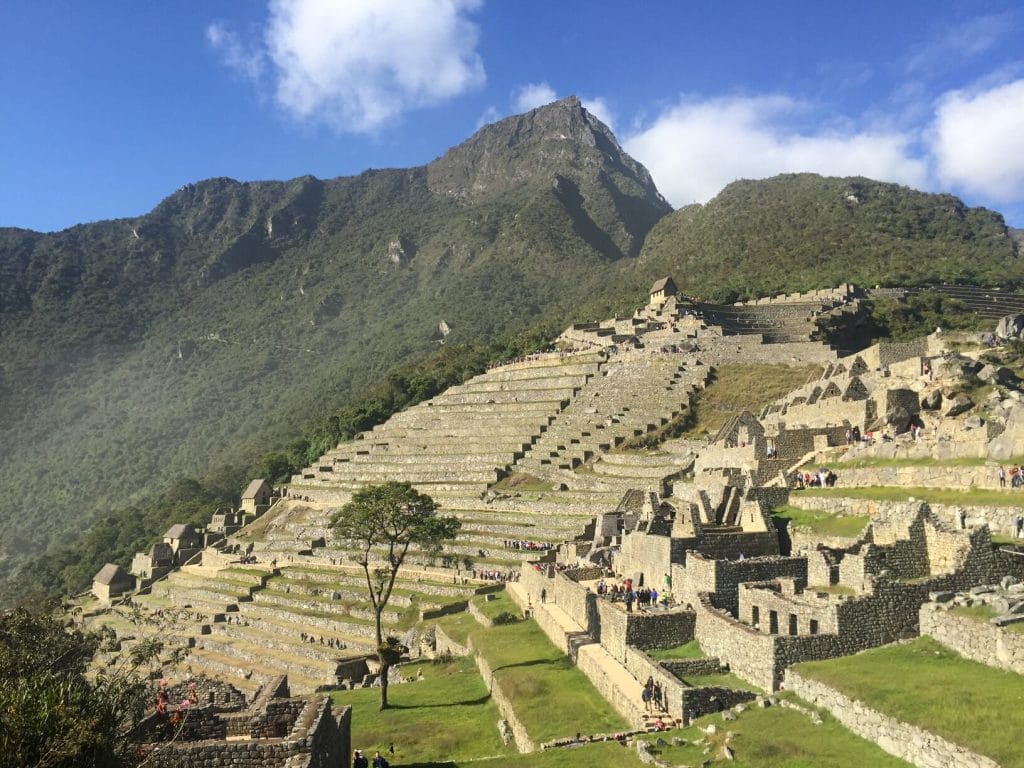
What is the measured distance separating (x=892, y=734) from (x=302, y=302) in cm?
15288

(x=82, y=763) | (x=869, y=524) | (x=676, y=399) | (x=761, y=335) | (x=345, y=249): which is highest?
(x=345, y=249)

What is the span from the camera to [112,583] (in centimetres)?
4800

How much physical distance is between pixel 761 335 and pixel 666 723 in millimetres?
45602

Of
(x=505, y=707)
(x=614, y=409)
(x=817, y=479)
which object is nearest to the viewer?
(x=505, y=707)

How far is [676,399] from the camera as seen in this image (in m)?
46.8

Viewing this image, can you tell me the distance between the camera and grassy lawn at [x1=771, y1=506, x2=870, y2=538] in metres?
15.5

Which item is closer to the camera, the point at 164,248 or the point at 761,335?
the point at 761,335

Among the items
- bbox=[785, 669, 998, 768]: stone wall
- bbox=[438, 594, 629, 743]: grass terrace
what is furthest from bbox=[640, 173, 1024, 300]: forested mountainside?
bbox=[785, 669, 998, 768]: stone wall

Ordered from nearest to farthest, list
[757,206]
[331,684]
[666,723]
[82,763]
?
[82,763]
[666,723]
[331,684]
[757,206]

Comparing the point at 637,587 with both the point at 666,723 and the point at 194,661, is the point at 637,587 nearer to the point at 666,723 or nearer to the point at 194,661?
the point at 666,723

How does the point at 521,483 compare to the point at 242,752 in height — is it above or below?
above

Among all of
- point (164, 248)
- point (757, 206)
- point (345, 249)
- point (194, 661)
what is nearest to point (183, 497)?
point (194, 661)

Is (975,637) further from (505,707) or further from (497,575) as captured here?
(497,575)

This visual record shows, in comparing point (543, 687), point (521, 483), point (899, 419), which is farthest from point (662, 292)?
point (543, 687)
